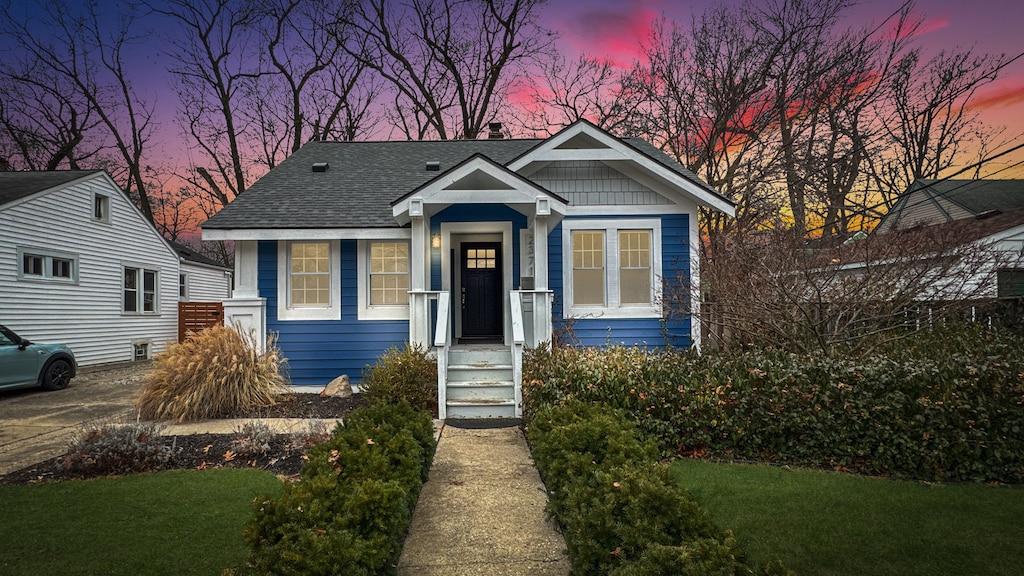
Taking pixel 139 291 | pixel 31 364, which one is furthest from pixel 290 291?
pixel 139 291

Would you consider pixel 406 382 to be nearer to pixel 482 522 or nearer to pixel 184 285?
pixel 482 522

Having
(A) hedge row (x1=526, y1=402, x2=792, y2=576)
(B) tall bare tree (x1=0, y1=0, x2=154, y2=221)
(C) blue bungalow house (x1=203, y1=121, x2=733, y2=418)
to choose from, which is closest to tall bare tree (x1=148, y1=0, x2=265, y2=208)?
(B) tall bare tree (x1=0, y1=0, x2=154, y2=221)

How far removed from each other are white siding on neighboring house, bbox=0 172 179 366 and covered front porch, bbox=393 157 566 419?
10.6 meters

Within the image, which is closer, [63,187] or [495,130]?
[495,130]

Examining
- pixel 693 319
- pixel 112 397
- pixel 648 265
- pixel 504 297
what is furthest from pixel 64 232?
pixel 693 319

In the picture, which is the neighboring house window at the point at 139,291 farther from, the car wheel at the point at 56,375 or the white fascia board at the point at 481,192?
the white fascia board at the point at 481,192

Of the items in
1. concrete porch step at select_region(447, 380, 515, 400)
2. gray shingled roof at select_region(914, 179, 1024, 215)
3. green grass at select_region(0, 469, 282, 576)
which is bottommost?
green grass at select_region(0, 469, 282, 576)

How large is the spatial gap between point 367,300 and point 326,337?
102 cm

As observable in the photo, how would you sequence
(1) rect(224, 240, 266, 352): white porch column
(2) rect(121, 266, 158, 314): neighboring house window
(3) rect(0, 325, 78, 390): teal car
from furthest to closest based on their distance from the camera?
(2) rect(121, 266, 158, 314): neighboring house window
(3) rect(0, 325, 78, 390): teal car
(1) rect(224, 240, 266, 352): white porch column

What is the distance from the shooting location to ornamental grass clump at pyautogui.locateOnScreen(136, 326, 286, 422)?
753 cm

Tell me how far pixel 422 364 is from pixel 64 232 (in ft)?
43.3

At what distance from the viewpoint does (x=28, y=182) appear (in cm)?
1502

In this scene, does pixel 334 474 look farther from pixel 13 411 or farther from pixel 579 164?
pixel 13 411

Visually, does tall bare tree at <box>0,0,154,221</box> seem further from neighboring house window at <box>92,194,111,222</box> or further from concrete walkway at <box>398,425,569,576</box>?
concrete walkway at <box>398,425,569,576</box>
